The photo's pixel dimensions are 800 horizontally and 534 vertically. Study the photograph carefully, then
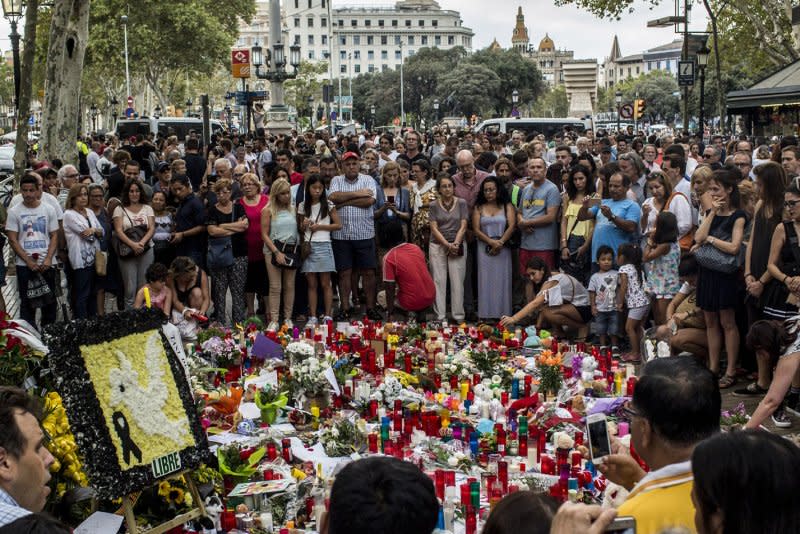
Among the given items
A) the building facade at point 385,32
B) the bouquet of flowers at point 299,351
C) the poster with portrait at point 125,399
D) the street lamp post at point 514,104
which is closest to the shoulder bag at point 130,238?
the bouquet of flowers at point 299,351

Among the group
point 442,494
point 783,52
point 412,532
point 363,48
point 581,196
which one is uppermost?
point 363,48

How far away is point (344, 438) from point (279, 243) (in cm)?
508

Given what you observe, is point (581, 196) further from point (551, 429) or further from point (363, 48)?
point (363, 48)

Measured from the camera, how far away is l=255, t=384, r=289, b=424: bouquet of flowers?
796cm

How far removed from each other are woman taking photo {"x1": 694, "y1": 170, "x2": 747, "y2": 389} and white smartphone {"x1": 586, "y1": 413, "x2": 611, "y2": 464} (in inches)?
216

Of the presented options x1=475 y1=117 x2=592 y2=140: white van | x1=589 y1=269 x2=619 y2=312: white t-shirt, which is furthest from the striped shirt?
x1=475 y1=117 x2=592 y2=140: white van

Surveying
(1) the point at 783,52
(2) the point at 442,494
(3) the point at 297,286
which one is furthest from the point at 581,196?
(1) the point at 783,52

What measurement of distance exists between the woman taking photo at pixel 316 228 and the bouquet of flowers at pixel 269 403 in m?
4.11

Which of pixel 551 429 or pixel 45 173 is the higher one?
pixel 45 173

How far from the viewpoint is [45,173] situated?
44.3ft

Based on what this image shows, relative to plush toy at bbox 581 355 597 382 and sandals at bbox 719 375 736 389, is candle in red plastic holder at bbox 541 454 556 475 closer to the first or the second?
plush toy at bbox 581 355 597 382

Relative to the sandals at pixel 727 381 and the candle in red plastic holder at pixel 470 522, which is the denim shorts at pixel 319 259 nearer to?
the sandals at pixel 727 381

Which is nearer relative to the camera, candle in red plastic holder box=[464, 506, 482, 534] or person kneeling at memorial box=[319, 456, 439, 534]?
person kneeling at memorial box=[319, 456, 439, 534]

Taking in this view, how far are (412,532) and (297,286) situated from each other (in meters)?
9.69
